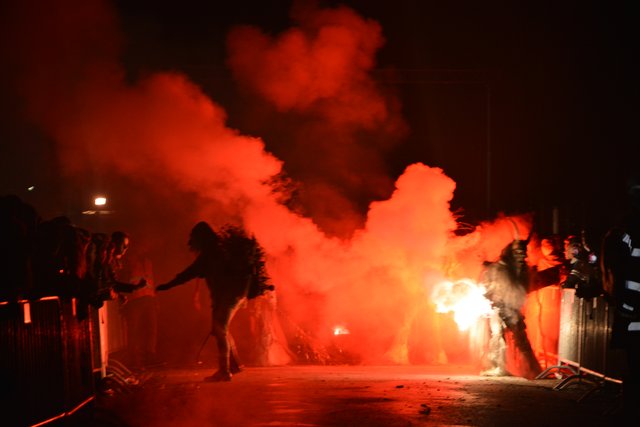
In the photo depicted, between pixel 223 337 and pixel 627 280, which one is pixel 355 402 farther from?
pixel 627 280

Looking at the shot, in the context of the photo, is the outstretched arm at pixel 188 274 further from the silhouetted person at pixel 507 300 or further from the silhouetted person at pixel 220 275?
the silhouetted person at pixel 507 300

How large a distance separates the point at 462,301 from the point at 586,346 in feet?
12.0

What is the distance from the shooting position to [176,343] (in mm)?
15188

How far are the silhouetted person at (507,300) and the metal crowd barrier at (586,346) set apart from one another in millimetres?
509

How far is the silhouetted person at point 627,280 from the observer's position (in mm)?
7215

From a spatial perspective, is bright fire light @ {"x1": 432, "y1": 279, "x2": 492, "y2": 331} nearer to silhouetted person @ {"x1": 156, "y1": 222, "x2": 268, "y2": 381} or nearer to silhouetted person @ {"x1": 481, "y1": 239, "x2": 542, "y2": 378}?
silhouetted person @ {"x1": 481, "y1": 239, "x2": 542, "y2": 378}

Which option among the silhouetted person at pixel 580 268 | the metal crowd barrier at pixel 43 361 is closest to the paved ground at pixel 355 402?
the metal crowd barrier at pixel 43 361

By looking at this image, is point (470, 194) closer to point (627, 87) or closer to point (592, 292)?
point (627, 87)

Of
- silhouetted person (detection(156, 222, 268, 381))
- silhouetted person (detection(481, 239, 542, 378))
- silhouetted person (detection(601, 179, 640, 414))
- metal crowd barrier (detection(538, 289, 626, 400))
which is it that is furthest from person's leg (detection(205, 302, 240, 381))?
silhouetted person (detection(601, 179, 640, 414))

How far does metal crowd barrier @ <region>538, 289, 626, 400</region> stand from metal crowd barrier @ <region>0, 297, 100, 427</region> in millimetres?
5390

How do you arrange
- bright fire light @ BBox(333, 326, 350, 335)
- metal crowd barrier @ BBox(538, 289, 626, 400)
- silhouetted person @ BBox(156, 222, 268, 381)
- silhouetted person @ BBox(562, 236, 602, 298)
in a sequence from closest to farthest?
1. metal crowd barrier @ BBox(538, 289, 626, 400)
2. silhouetted person @ BBox(562, 236, 602, 298)
3. silhouetted person @ BBox(156, 222, 268, 381)
4. bright fire light @ BBox(333, 326, 350, 335)

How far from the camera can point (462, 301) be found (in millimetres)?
13367

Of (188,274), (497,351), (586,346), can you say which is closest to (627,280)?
(586,346)

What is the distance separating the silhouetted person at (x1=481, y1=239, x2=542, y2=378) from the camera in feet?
35.9
